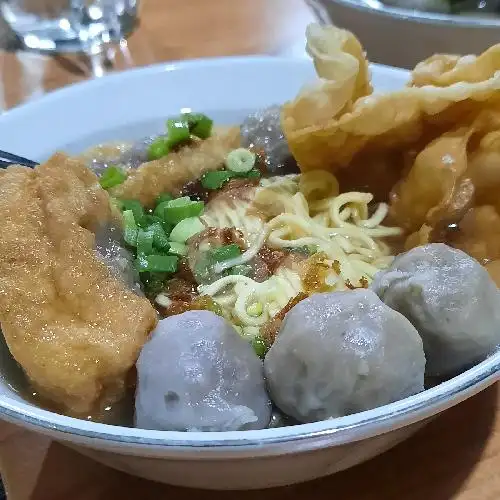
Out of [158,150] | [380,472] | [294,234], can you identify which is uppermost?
[158,150]

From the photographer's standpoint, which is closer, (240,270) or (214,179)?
(240,270)

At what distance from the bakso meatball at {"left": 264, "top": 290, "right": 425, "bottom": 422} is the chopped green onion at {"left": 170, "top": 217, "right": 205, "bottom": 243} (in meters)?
0.50

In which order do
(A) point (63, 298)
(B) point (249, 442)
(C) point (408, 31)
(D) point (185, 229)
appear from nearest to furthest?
(B) point (249, 442)
(A) point (63, 298)
(D) point (185, 229)
(C) point (408, 31)

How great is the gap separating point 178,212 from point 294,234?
267 mm

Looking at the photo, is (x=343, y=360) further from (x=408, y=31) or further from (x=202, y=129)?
(x=408, y=31)

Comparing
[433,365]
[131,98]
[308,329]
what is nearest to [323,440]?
[308,329]

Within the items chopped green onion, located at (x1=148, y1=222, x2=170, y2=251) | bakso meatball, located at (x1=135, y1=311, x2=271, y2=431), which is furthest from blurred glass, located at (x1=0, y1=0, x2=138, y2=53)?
bakso meatball, located at (x1=135, y1=311, x2=271, y2=431)

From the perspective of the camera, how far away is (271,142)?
5.30 ft

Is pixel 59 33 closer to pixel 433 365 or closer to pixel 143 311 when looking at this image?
pixel 143 311

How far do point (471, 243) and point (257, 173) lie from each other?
0.55 meters

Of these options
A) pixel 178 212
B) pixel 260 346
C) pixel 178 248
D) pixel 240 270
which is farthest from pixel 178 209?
pixel 260 346

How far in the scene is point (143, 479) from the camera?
1.06 m

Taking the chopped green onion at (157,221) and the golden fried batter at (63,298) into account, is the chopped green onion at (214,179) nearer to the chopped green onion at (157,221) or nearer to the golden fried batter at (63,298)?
the chopped green onion at (157,221)

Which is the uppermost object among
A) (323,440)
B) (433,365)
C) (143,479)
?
(323,440)
